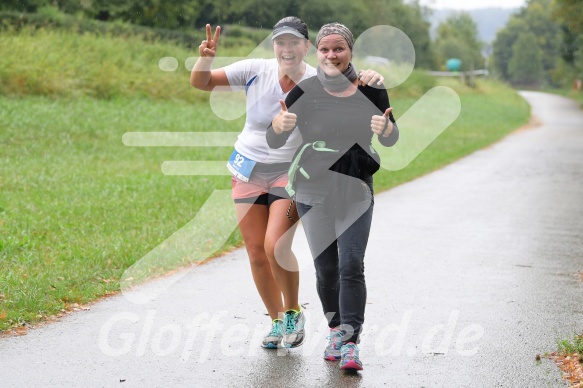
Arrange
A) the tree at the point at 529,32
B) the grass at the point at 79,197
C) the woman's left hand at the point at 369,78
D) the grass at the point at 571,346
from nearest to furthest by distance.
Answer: the woman's left hand at the point at 369,78, the grass at the point at 571,346, the grass at the point at 79,197, the tree at the point at 529,32

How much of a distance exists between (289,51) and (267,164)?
2.25 ft

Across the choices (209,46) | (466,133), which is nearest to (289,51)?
(209,46)

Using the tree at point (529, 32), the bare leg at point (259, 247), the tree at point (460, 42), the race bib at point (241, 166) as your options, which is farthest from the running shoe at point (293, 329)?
the tree at point (529, 32)

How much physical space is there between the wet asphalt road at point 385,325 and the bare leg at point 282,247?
1.42ft

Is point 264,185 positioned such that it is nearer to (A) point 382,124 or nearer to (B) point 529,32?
(A) point 382,124

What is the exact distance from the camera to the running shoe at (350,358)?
5.29m


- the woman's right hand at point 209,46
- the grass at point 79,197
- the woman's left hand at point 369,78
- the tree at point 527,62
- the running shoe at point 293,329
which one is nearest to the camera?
the woman's left hand at point 369,78

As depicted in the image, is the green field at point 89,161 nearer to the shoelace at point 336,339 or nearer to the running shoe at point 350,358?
the shoelace at point 336,339

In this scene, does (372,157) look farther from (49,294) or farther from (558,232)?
(558,232)

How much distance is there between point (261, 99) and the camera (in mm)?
5570

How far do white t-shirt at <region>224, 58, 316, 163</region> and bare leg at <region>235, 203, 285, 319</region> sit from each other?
33 cm

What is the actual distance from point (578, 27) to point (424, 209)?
2987 centimetres

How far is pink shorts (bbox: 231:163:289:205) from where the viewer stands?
221 inches

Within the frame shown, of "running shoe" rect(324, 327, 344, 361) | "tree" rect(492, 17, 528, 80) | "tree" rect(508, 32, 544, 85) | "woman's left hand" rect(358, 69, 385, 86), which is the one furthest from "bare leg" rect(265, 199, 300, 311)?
"tree" rect(492, 17, 528, 80)
